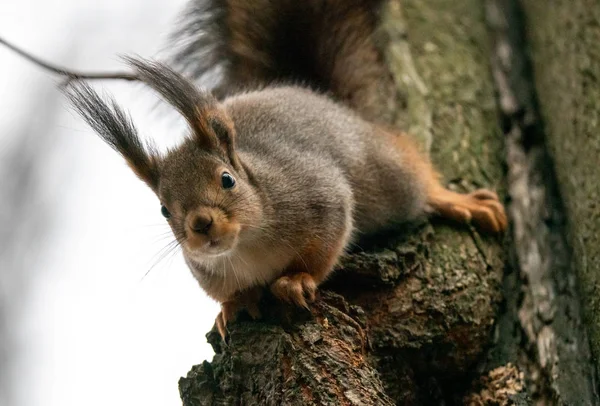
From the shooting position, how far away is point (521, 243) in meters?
3.01

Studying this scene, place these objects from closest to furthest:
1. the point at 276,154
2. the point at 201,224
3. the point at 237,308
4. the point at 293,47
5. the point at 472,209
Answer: the point at 201,224 → the point at 237,308 → the point at 276,154 → the point at 472,209 → the point at 293,47

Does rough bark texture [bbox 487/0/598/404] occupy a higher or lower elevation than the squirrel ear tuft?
lower

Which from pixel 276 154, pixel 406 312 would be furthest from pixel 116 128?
pixel 406 312

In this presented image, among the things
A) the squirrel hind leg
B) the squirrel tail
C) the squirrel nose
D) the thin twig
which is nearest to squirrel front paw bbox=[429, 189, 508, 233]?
the squirrel hind leg

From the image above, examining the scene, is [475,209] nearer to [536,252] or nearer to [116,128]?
[536,252]

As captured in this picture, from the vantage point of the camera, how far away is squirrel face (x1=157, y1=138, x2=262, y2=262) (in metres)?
2.41

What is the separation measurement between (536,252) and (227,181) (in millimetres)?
1107

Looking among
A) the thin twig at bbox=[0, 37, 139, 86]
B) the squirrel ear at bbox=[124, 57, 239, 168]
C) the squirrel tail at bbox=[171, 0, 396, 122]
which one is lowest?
the squirrel ear at bbox=[124, 57, 239, 168]

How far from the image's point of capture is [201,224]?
2385mm

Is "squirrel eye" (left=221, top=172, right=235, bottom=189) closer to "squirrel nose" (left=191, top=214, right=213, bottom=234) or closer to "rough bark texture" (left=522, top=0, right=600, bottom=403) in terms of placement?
"squirrel nose" (left=191, top=214, right=213, bottom=234)

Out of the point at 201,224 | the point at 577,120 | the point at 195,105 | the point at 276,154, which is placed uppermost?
the point at 195,105

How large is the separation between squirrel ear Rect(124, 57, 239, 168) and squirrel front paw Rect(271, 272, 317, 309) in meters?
0.42

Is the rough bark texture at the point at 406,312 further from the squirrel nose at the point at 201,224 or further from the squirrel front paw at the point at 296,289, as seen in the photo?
the squirrel nose at the point at 201,224

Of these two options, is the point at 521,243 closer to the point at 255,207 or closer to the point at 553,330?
the point at 553,330
